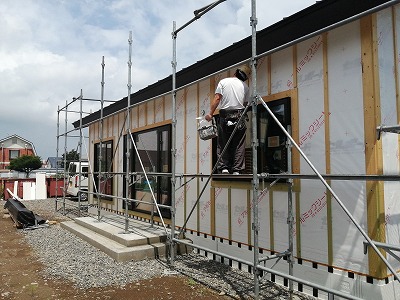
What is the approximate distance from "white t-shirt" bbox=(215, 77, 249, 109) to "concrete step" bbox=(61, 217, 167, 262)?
9.23 feet

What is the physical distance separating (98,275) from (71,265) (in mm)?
815

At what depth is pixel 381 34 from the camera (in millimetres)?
3660

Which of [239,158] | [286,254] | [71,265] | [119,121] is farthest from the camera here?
[119,121]

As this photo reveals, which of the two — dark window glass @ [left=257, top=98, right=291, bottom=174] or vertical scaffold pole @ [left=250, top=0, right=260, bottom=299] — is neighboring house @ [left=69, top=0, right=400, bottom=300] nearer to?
dark window glass @ [left=257, top=98, right=291, bottom=174]

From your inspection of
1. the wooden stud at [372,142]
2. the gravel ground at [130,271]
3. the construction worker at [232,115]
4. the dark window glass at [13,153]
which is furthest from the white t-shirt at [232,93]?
the dark window glass at [13,153]

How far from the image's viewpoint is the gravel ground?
173 inches

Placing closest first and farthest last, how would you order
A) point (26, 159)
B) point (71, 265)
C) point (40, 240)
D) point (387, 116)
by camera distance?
point (387, 116) → point (71, 265) → point (40, 240) → point (26, 159)

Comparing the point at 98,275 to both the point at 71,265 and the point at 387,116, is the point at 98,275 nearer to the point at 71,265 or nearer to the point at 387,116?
the point at 71,265

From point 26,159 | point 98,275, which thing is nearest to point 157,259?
point 98,275

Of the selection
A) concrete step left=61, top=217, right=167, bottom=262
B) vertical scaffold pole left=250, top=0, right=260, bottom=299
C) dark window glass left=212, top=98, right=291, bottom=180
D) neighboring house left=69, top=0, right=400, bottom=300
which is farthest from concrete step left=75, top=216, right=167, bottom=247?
vertical scaffold pole left=250, top=0, right=260, bottom=299

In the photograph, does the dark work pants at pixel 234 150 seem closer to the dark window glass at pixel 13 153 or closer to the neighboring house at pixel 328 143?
the neighboring house at pixel 328 143

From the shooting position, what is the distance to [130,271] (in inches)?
198

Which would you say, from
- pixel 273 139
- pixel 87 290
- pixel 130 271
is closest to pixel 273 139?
pixel 273 139

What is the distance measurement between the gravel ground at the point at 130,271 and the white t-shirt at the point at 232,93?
2.40 m
